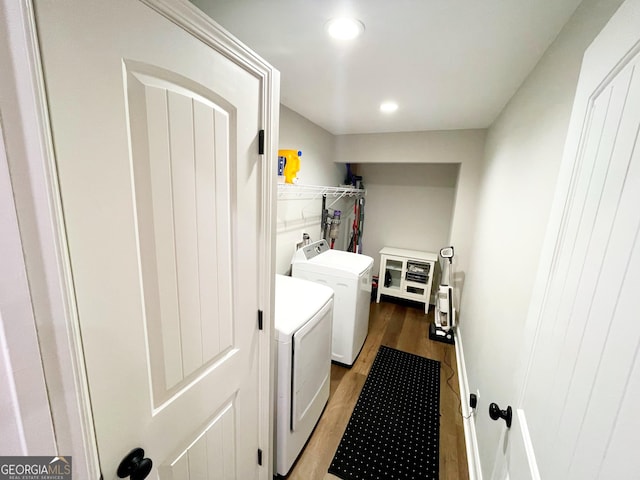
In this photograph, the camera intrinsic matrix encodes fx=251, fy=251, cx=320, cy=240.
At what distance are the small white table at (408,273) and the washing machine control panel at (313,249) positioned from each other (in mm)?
1249

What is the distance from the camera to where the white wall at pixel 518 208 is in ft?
3.28

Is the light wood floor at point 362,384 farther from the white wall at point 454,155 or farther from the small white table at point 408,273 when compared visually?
the white wall at point 454,155

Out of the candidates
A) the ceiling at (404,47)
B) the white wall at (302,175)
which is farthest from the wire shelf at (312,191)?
the ceiling at (404,47)

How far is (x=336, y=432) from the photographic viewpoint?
5.85ft

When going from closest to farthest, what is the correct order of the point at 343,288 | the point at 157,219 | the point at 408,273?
the point at 157,219 < the point at 343,288 < the point at 408,273

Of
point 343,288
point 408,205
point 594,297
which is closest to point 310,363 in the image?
point 343,288

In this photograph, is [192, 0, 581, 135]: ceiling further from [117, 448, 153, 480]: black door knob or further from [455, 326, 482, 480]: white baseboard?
[455, 326, 482, 480]: white baseboard

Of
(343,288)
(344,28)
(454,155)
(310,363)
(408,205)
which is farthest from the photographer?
(408,205)

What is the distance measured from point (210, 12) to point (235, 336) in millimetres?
1422

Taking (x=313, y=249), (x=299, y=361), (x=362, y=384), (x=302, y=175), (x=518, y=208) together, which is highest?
(x=302, y=175)

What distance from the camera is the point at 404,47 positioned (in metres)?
1.29

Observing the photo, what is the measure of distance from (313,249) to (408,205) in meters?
1.96

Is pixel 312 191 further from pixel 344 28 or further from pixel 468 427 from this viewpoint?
pixel 468 427

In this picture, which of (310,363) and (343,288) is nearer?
(310,363)
